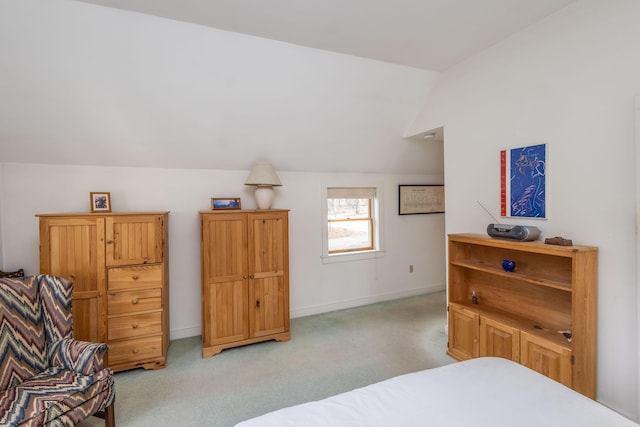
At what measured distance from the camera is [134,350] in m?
2.83

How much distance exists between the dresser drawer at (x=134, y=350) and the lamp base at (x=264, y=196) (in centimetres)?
163

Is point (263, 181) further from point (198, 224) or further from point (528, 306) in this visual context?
point (528, 306)

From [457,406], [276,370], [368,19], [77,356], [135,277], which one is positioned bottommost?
[276,370]

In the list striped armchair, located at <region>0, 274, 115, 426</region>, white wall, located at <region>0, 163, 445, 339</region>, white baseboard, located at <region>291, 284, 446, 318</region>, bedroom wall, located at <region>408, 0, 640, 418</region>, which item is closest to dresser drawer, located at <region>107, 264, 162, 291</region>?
striped armchair, located at <region>0, 274, 115, 426</region>

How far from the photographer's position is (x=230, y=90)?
9.68 ft

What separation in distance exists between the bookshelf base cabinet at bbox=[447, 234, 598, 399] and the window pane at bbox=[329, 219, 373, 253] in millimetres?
1773

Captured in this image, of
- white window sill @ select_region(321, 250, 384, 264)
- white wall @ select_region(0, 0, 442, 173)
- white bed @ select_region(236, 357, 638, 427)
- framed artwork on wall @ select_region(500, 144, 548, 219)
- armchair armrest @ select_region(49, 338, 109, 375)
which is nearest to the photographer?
white bed @ select_region(236, 357, 638, 427)

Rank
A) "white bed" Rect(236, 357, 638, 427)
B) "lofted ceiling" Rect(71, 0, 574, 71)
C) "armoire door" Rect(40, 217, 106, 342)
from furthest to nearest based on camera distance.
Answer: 1. "armoire door" Rect(40, 217, 106, 342)
2. "lofted ceiling" Rect(71, 0, 574, 71)
3. "white bed" Rect(236, 357, 638, 427)

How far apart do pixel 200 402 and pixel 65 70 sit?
9.10 ft

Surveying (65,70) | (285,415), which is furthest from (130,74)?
(285,415)

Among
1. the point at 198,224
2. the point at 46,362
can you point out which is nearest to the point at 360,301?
the point at 198,224

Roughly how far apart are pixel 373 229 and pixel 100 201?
341cm

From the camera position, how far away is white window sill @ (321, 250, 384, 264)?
14.3 ft

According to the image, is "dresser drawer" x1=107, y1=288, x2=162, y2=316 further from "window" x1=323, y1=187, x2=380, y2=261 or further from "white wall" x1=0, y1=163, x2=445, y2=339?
"window" x1=323, y1=187, x2=380, y2=261
